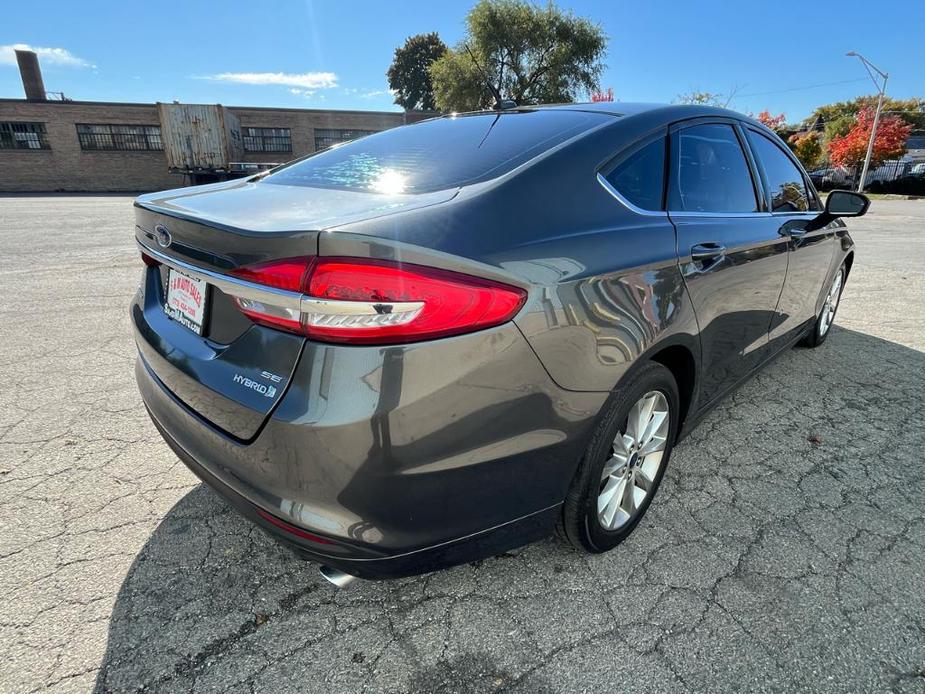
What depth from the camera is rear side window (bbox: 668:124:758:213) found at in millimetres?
2205

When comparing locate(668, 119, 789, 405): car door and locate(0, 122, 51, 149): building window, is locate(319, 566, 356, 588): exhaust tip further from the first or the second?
locate(0, 122, 51, 149): building window

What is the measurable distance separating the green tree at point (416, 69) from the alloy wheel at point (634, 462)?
65.5m

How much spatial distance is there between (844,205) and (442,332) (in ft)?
11.1

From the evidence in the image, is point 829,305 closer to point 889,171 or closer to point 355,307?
point 355,307

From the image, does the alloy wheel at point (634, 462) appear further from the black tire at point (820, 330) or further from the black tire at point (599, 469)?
the black tire at point (820, 330)

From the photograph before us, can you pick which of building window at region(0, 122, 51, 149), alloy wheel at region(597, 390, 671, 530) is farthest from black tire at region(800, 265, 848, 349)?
building window at region(0, 122, 51, 149)

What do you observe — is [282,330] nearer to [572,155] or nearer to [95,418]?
[572,155]

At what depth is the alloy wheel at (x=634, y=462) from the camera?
194 centimetres

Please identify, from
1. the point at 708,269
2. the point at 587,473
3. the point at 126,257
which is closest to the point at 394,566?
the point at 587,473

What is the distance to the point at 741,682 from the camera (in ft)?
5.07

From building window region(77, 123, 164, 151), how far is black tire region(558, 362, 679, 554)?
40659mm

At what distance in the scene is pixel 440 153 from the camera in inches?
76.6

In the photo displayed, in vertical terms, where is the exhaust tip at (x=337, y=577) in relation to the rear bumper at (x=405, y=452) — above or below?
below

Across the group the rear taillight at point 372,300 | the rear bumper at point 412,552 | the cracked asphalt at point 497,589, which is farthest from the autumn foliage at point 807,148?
the rear taillight at point 372,300
